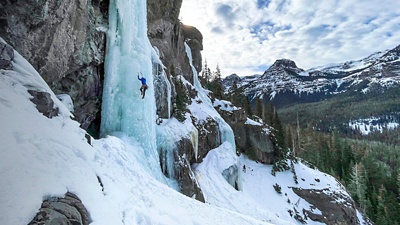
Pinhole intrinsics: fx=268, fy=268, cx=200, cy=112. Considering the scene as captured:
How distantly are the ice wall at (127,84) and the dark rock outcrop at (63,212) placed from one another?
7.37 m

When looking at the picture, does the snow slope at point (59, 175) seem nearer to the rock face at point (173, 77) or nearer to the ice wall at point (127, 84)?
the ice wall at point (127, 84)

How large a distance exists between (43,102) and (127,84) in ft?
22.4

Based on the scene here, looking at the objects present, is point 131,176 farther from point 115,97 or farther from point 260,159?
point 260,159

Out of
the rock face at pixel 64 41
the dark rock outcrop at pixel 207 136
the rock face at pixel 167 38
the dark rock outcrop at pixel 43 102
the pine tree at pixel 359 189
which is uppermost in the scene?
the rock face at pixel 167 38

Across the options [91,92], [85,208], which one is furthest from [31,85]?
[91,92]

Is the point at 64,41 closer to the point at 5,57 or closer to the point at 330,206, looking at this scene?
the point at 5,57

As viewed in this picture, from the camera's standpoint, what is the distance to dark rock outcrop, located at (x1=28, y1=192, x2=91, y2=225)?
3.69m

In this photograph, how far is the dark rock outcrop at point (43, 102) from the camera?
5755 millimetres

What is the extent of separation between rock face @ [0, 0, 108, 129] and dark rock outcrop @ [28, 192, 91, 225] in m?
Answer: 5.30

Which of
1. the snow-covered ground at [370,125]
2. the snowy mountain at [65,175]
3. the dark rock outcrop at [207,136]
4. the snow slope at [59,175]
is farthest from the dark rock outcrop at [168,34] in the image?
the snow-covered ground at [370,125]

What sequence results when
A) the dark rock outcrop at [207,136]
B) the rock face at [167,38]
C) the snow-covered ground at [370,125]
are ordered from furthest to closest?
the snow-covered ground at [370,125] < the dark rock outcrop at [207,136] < the rock face at [167,38]

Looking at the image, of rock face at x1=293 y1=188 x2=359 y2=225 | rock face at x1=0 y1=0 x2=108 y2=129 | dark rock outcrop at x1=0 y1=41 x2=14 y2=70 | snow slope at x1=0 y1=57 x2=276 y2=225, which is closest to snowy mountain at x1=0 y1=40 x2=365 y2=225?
snow slope at x1=0 y1=57 x2=276 y2=225

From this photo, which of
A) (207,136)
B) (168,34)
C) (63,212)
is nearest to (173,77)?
(168,34)

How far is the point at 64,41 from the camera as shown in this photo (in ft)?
31.3
